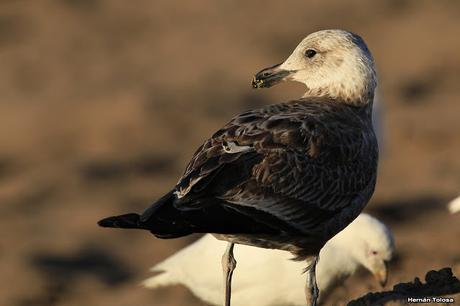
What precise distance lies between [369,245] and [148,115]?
22.0 ft

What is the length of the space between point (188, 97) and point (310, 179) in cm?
A: 987

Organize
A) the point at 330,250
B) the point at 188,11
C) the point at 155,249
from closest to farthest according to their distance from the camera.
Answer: the point at 330,250 → the point at 155,249 → the point at 188,11

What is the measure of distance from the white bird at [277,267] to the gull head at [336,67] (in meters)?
1.72

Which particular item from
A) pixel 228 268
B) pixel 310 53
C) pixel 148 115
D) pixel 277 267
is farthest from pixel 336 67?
pixel 148 115

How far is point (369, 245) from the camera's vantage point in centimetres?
915

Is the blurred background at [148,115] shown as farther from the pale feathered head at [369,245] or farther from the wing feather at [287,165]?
the wing feather at [287,165]

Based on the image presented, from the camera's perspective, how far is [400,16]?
19.4 metres

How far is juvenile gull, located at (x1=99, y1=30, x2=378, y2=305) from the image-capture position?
6000 mm

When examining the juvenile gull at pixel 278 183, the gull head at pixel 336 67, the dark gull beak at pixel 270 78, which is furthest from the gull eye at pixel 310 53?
the juvenile gull at pixel 278 183

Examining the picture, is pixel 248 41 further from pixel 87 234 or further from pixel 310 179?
pixel 310 179

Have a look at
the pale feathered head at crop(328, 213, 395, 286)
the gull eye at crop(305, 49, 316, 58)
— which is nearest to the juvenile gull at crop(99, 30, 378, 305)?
the gull eye at crop(305, 49, 316, 58)

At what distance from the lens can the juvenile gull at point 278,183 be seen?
6000mm

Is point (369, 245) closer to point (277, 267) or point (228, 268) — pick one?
point (277, 267)

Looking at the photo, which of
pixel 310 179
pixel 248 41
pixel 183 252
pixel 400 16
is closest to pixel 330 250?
pixel 183 252
